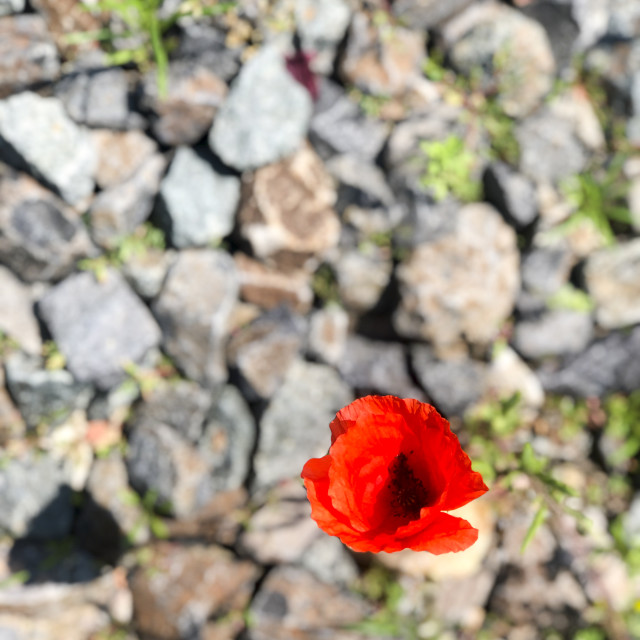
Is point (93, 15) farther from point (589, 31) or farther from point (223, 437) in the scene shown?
point (589, 31)

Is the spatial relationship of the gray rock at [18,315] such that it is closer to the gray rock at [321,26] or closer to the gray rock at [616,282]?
the gray rock at [321,26]

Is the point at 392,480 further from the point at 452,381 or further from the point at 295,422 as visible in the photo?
the point at 452,381

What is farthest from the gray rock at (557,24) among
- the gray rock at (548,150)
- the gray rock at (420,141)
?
the gray rock at (420,141)

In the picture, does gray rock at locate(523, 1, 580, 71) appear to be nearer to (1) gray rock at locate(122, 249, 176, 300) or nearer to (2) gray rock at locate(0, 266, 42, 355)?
(1) gray rock at locate(122, 249, 176, 300)

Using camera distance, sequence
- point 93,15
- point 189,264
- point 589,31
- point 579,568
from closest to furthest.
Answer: point 93,15 → point 189,264 → point 579,568 → point 589,31

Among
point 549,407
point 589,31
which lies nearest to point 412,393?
point 549,407

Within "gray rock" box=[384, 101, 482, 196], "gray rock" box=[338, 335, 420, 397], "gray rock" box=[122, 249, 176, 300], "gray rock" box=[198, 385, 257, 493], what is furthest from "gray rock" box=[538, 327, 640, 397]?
"gray rock" box=[122, 249, 176, 300]
